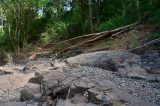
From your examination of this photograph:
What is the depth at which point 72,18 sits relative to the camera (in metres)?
15.6

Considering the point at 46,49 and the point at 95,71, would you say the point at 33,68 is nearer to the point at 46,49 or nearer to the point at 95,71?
the point at 95,71

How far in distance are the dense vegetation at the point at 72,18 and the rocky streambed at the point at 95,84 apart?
4.54m

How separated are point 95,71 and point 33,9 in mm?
8078

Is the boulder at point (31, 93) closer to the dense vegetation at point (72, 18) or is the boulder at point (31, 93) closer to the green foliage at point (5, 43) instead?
the dense vegetation at point (72, 18)

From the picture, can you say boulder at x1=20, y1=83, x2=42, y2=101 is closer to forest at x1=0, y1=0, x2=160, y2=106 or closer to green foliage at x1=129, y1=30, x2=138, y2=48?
forest at x1=0, y1=0, x2=160, y2=106

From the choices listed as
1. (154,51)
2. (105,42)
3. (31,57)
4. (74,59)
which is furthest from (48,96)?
(31,57)

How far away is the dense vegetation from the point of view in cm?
1351

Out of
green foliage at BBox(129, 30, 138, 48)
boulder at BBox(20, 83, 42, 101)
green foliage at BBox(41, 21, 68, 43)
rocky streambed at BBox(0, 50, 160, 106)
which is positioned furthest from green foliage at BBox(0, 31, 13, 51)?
boulder at BBox(20, 83, 42, 101)

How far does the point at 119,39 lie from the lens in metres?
11.4

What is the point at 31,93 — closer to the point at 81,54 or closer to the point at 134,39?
the point at 81,54

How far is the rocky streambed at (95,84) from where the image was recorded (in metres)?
5.78

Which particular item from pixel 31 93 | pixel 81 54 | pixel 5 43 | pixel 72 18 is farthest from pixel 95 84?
pixel 5 43

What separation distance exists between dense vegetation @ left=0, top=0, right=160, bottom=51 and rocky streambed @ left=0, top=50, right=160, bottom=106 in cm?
454

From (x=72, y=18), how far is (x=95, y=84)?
958 centimetres
